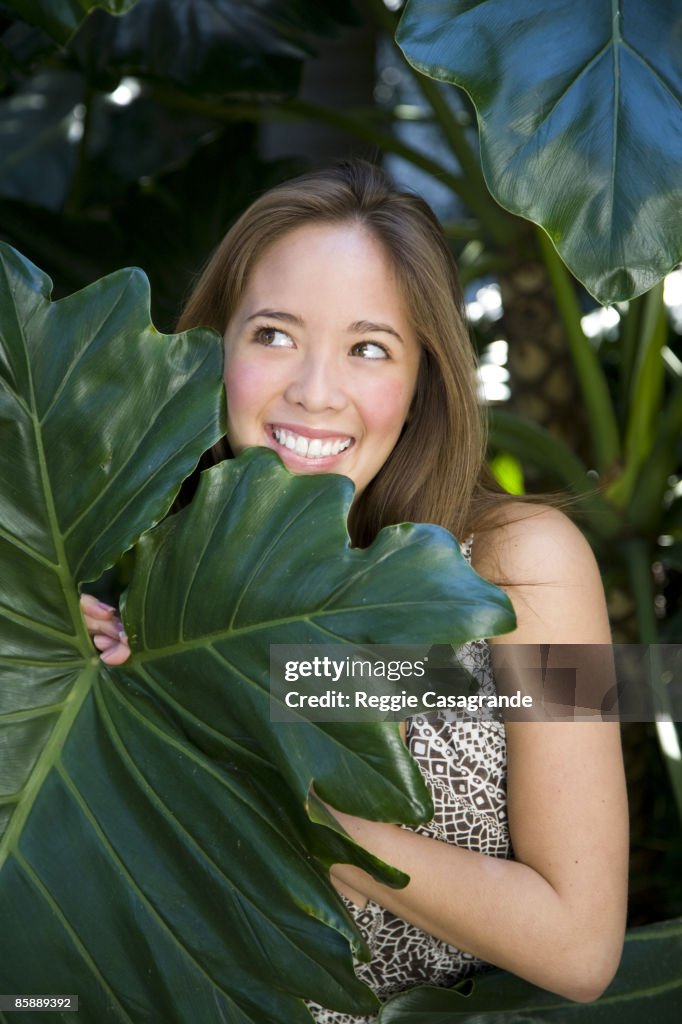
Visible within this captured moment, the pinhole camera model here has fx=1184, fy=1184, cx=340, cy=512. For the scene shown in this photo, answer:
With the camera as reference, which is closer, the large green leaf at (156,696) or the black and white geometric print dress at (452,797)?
the large green leaf at (156,696)

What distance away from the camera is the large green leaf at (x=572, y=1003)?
3.32ft

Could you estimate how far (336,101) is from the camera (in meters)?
2.39

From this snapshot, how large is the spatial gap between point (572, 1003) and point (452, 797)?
20 centimetres

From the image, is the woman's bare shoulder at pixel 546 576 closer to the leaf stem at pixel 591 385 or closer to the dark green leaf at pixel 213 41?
the leaf stem at pixel 591 385

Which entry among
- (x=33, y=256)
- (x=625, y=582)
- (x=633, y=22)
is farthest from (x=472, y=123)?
(x=633, y=22)

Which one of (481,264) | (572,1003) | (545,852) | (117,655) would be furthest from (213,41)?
(572,1003)

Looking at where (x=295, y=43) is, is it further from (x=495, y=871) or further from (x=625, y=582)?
(x=495, y=871)

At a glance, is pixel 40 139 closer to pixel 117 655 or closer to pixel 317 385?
pixel 317 385

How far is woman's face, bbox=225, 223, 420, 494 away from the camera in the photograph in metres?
1.10

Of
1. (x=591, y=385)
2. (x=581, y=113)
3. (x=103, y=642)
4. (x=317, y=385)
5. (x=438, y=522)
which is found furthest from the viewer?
(x=591, y=385)

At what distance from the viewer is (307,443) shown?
1.11 meters

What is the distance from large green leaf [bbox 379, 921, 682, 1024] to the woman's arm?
0.09 feet

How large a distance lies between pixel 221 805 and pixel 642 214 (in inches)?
20.7

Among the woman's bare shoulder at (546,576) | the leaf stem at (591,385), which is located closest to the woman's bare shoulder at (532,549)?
the woman's bare shoulder at (546,576)
